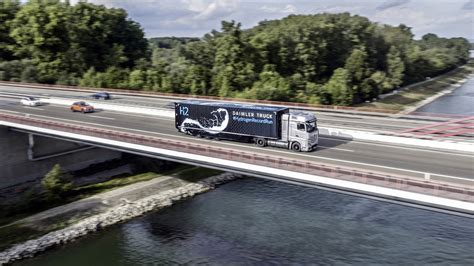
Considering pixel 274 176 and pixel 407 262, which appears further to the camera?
pixel 407 262

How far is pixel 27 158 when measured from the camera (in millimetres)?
52000

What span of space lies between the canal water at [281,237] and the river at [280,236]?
0.07 metres

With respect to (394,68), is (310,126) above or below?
below

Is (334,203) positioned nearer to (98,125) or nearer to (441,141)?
(441,141)

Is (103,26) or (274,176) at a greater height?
(103,26)

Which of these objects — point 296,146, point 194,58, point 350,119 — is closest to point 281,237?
point 296,146

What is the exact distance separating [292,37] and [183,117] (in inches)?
2637

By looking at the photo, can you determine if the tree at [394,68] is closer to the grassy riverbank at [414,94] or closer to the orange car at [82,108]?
the grassy riverbank at [414,94]

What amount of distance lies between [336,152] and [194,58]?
72.0m

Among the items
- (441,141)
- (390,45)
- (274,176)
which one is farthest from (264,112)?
(390,45)

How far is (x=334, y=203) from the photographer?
45.0 meters

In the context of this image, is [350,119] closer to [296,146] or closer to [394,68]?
[296,146]

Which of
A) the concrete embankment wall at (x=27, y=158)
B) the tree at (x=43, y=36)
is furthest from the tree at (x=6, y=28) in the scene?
the concrete embankment wall at (x=27, y=158)

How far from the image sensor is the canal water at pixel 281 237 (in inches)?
1342
